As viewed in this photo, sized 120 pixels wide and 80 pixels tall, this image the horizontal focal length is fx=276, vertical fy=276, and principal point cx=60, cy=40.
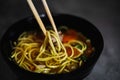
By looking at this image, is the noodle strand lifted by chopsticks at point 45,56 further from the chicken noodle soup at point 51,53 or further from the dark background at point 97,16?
the dark background at point 97,16

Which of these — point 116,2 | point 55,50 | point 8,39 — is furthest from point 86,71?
point 116,2

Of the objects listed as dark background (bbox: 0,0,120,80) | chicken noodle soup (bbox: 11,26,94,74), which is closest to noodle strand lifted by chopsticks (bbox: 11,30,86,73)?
chicken noodle soup (bbox: 11,26,94,74)

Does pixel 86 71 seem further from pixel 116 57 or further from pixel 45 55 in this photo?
pixel 116 57

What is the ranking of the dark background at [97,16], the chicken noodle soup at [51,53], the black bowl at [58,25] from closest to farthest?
1. the black bowl at [58,25]
2. the chicken noodle soup at [51,53]
3. the dark background at [97,16]

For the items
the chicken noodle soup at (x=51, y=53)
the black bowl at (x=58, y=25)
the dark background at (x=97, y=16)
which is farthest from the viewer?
the dark background at (x=97, y=16)

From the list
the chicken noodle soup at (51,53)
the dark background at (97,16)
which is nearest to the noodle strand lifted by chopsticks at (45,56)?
the chicken noodle soup at (51,53)

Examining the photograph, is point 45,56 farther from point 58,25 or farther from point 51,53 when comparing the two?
point 58,25

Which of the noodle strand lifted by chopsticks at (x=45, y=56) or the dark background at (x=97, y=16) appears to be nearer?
the noodle strand lifted by chopsticks at (x=45, y=56)
